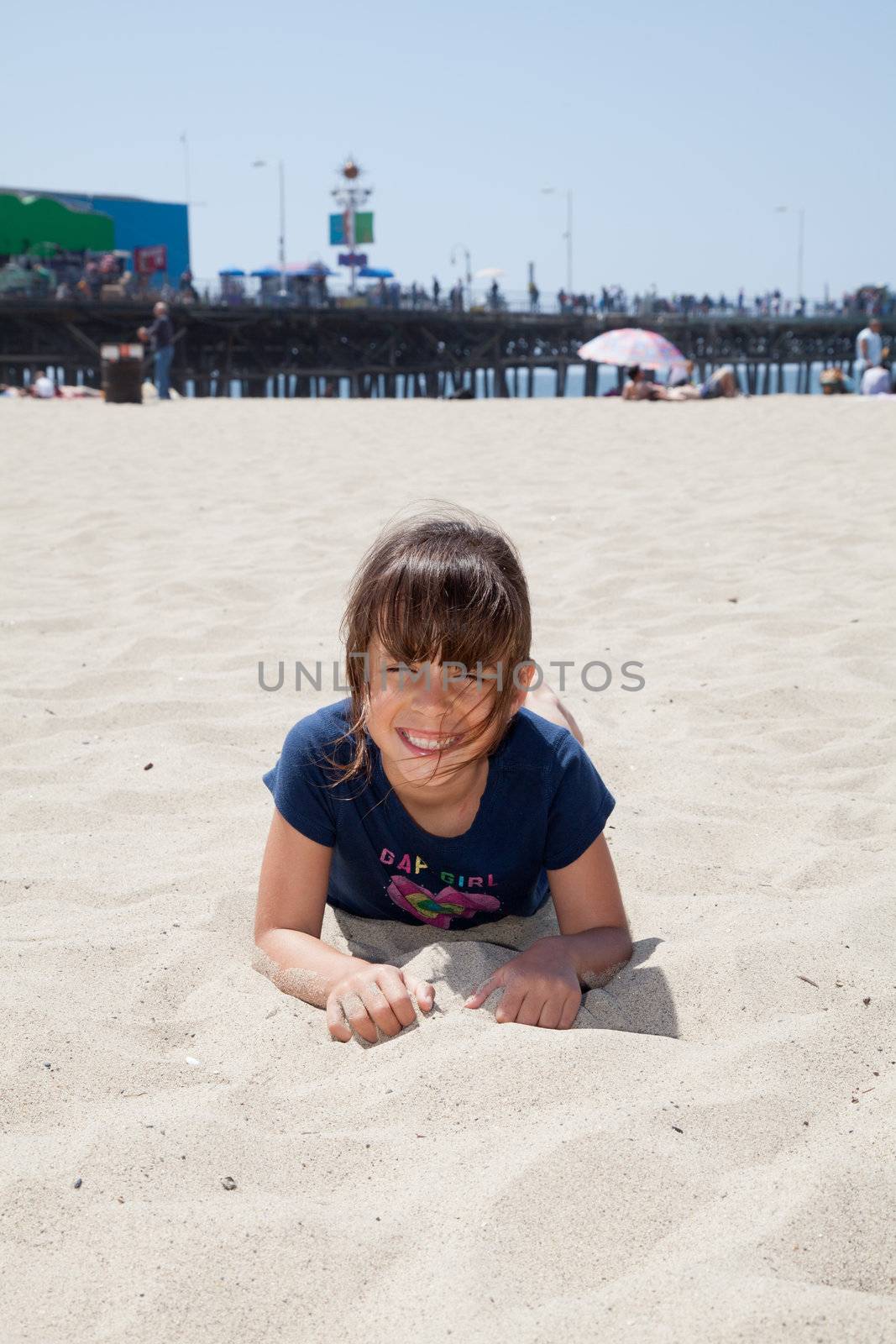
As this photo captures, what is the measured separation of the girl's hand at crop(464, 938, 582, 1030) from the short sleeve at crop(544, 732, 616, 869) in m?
0.19

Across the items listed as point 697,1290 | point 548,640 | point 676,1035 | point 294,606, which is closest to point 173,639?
point 294,606

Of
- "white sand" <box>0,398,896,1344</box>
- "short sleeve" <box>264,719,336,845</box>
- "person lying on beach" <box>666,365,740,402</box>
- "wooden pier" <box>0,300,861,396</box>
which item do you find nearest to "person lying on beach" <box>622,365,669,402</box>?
"person lying on beach" <box>666,365,740,402</box>

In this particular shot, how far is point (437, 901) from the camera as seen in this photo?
2.13 m

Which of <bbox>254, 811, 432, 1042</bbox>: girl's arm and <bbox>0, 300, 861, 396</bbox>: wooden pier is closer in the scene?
<bbox>254, 811, 432, 1042</bbox>: girl's arm

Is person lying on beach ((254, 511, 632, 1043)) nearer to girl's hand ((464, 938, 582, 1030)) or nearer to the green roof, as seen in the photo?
girl's hand ((464, 938, 582, 1030))

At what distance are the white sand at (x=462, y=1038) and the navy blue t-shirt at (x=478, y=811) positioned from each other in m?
0.17

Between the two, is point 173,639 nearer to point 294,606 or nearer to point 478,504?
point 294,606

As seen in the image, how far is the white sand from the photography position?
127 cm

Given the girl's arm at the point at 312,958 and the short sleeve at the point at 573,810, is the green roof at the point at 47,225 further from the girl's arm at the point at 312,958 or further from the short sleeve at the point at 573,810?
the short sleeve at the point at 573,810

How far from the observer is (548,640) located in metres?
4.11

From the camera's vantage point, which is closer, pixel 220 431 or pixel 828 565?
pixel 828 565

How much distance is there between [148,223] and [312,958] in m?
45.1

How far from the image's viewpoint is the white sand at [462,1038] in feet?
4.17

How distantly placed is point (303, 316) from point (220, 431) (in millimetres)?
25198
